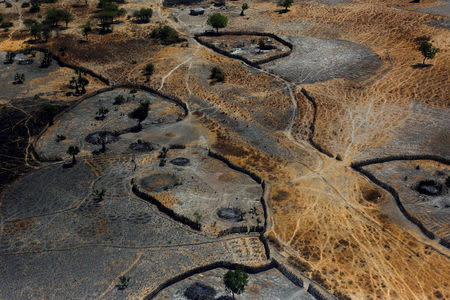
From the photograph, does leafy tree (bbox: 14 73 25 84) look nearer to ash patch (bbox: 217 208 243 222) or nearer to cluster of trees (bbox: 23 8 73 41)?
cluster of trees (bbox: 23 8 73 41)

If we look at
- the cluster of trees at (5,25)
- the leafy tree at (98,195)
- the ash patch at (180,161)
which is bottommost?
the cluster of trees at (5,25)

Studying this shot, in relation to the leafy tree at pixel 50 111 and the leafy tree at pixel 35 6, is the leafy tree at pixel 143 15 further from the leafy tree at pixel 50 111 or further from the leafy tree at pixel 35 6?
the leafy tree at pixel 50 111

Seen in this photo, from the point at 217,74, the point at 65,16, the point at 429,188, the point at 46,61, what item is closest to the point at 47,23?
the point at 65,16

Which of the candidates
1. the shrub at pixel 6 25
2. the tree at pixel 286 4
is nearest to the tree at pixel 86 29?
the shrub at pixel 6 25

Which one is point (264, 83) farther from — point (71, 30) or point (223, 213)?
point (71, 30)

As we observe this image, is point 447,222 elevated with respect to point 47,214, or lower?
elevated

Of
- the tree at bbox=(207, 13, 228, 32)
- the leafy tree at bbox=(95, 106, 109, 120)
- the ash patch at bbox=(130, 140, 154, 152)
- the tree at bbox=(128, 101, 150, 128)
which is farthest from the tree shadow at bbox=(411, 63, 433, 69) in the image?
the leafy tree at bbox=(95, 106, 109, 120)

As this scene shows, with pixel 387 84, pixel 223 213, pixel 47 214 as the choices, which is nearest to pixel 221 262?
pixel 223 213
